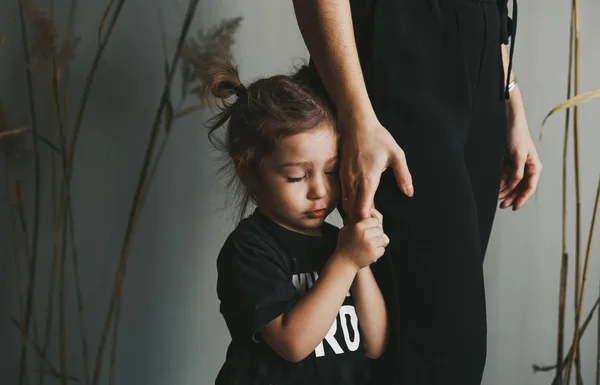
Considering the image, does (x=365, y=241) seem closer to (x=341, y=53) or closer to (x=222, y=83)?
(x=341, y=53)

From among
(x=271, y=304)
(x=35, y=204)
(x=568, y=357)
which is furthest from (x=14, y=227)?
(x=568, y=357)

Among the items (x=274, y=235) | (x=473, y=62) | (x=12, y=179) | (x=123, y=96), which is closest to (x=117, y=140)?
(x=123, y=96)

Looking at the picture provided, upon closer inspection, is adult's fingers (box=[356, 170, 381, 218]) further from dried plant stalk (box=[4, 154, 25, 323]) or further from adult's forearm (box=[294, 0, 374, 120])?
dried plant stalk (box=[4, 154, 25, 323])

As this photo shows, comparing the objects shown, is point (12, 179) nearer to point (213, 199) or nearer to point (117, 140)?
point (117, 140)

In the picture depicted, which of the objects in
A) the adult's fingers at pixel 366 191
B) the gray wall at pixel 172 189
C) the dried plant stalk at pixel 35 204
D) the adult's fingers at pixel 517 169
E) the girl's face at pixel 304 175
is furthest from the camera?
the gray wall at pixel 172 189

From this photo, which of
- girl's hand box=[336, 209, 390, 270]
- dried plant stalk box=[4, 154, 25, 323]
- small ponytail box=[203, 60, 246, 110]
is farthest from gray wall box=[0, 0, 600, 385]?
girl's hand box=[336, 209, 390, 270]

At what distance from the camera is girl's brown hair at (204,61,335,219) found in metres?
0.90

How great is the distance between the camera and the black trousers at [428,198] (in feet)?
2.80

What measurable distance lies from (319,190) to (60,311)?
0.79 metres

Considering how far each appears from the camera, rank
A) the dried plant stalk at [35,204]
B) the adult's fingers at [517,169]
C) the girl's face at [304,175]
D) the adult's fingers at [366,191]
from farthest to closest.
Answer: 1. the dried plant stalk at [35,204]
2. the adult's fingers at [517,169]
3. the girl's face at [304,175]
4. the adult's fingers at [366,191]

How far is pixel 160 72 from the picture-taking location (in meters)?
1.51

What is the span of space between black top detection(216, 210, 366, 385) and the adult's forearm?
0.77ft

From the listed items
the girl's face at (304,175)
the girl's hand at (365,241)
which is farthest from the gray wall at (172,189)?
the girl's hand at (365,241)

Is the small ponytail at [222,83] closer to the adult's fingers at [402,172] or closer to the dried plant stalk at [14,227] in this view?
the adult's fingers at [402,172]
